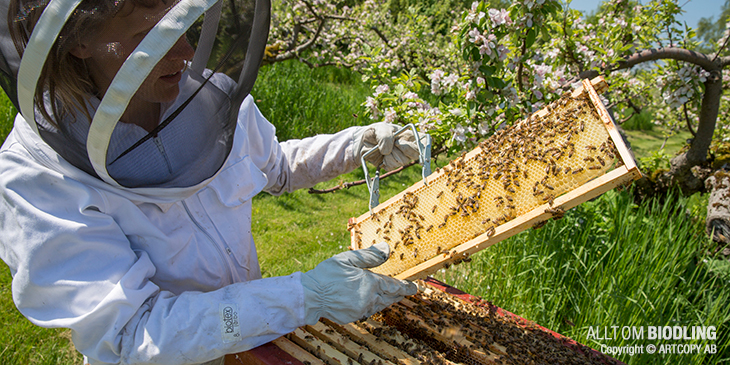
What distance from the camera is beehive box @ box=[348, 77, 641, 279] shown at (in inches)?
72.4

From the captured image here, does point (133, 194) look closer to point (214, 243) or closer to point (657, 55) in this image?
point (214, 243)

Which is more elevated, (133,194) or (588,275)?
(133,194)

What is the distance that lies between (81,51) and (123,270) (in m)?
0.79

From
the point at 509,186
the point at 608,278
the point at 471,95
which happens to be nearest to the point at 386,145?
the point at 509,186

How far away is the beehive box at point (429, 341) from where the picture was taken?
182 centimetres

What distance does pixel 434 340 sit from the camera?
2184mm

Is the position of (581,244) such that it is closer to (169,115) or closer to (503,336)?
(503,336)

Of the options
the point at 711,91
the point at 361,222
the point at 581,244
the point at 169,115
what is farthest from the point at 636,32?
the point at 169,115

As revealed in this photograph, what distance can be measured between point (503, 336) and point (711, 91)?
3.89 metres

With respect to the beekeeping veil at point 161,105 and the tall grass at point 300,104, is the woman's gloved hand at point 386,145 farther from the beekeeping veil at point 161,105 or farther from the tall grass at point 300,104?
the tall grass at point 300,104

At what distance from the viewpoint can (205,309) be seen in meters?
1.60

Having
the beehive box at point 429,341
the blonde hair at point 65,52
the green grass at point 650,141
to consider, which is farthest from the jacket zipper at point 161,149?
the green grass at point 650,141

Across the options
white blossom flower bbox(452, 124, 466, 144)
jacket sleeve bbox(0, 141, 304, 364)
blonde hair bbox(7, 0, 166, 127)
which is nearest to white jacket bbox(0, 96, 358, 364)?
jacket sleeve bbox(0, 141, 304, 364)

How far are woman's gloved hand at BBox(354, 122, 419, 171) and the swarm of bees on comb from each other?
860mm
